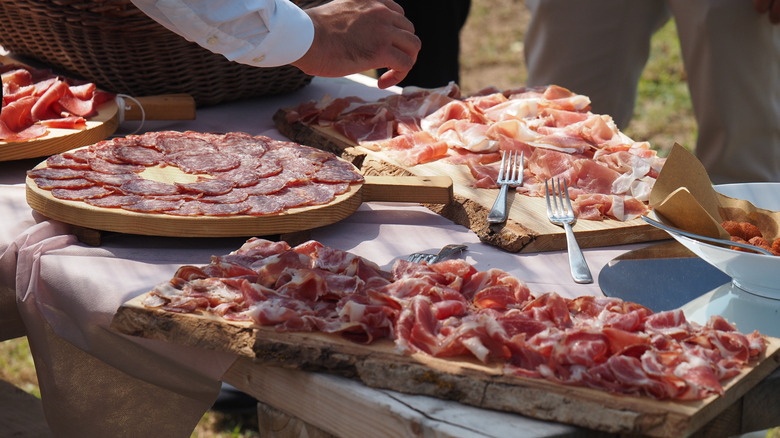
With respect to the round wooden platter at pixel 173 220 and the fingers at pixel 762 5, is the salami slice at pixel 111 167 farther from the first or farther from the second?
the fingers at pixel 762 5

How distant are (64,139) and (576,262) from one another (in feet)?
3.55

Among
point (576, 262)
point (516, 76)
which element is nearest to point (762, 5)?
point (576, 262)

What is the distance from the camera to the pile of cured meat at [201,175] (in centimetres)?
137

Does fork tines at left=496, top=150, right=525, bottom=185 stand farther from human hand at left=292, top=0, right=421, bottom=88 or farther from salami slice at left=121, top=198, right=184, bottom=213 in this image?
salami slice at left=121, top=198, right=184, bottom=213

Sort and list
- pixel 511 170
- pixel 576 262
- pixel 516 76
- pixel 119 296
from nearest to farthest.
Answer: pixel 119 296, pixel 576 262, pixel 511 170, pixel 516 76

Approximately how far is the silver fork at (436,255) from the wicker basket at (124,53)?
38.9 inches

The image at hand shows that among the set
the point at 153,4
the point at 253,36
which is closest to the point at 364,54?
the point at 253,36

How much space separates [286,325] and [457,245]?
1.45 ft

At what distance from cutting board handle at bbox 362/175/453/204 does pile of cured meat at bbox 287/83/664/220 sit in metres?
0.10

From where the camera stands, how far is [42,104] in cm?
178

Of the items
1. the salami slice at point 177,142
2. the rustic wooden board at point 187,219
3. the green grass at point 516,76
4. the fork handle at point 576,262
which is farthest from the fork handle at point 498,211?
the green grass at point 516,76

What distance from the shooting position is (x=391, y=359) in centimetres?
95

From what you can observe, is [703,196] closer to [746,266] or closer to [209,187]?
[746,266]

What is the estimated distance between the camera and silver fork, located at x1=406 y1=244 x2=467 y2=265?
1263 millimetres
